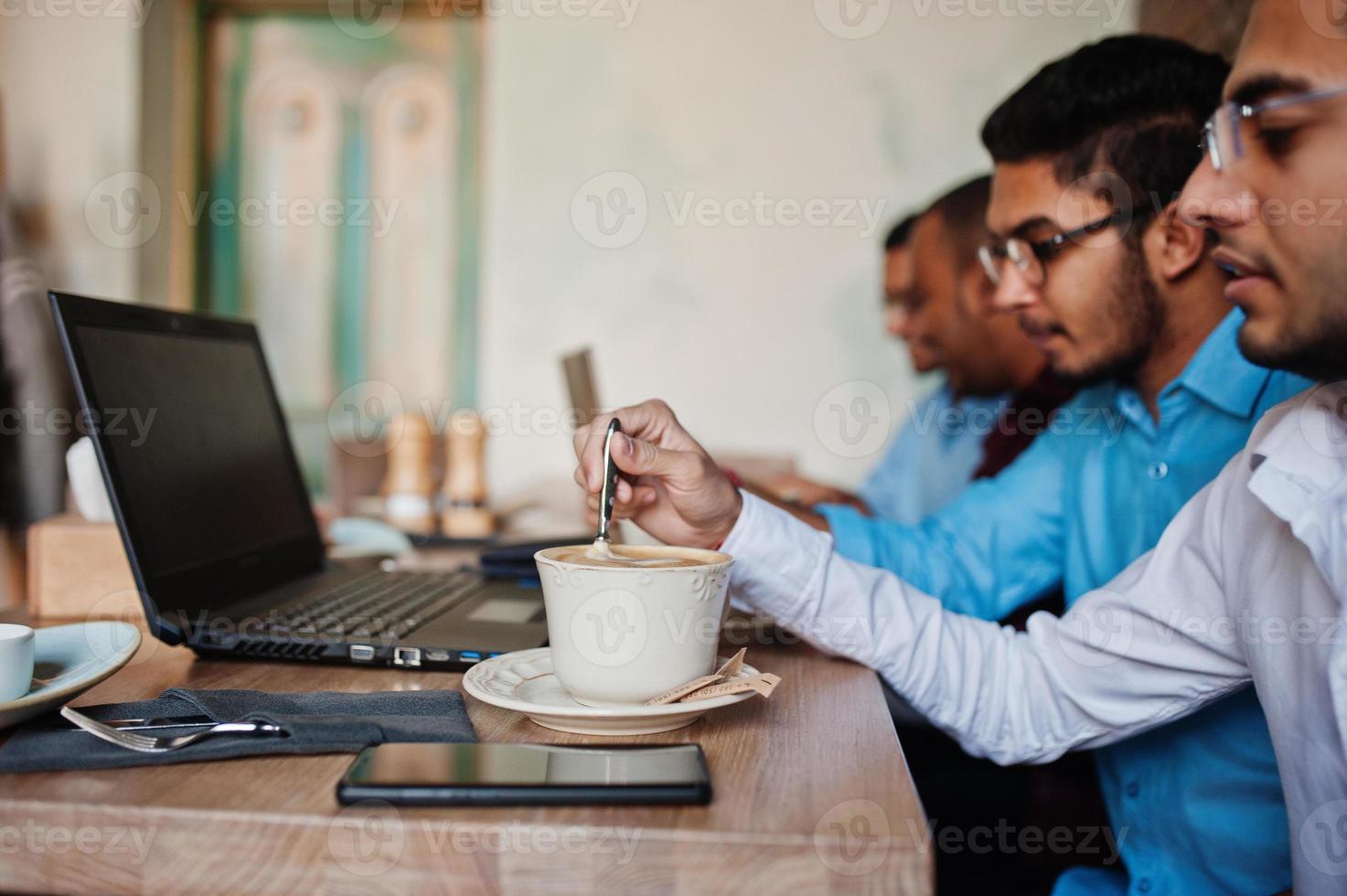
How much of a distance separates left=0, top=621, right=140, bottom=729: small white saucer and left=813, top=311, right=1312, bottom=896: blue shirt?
790 millimetres

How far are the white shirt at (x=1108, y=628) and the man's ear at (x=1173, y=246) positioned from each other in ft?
1.53

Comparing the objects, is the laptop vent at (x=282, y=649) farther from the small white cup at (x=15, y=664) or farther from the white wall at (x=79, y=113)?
the white wall at (x=79, y=113)

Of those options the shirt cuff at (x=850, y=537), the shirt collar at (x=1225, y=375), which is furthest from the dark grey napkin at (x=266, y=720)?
the shirt collar at (x=1225, y=375)

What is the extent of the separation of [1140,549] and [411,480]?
1264 millimetres

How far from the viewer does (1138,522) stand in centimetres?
127

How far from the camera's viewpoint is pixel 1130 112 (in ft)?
4.55

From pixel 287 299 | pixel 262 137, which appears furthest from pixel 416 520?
pixel 262 137

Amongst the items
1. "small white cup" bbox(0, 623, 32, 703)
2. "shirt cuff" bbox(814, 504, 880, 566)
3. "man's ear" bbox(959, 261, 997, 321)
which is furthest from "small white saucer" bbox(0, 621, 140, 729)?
"man's ear" bbox(959, 261, 997, 321)

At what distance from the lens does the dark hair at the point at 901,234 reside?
2.95 metres

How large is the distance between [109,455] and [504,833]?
52 centimetres

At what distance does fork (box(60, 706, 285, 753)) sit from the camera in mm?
611

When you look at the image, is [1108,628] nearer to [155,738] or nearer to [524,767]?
[524,767]

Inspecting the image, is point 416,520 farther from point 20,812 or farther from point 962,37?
point 962,37

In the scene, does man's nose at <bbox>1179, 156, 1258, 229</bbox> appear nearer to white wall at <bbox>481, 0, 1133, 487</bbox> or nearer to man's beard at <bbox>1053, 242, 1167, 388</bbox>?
man's beard at <bbox>1053, 242, 1167, 388</bbox>
